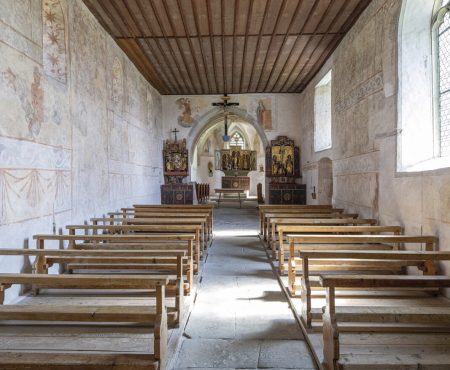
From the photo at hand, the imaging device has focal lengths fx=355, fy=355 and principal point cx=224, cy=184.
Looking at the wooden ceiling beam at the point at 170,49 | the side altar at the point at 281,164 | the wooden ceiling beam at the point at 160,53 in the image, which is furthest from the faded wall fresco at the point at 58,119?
the side altar at the point at 281,164

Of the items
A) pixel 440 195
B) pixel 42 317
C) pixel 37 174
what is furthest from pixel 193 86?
pixel 42 317

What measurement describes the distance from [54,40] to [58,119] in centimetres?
139

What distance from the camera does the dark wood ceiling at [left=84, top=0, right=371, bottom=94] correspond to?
7.47 m

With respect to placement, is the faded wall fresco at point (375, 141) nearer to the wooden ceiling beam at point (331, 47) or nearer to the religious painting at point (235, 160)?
the wooden ceiling beam at point (331, 47)

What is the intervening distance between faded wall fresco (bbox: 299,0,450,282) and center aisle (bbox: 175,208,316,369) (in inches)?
90.9

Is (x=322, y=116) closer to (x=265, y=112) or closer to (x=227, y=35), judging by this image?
(x=265, y=112)

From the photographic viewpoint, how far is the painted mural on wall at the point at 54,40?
5777mm

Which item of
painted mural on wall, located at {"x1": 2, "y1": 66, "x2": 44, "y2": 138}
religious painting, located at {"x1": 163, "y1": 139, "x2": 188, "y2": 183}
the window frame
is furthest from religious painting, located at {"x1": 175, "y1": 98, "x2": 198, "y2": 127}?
the window frame

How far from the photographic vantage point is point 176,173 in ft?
51.1

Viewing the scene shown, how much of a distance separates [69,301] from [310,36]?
8.22m

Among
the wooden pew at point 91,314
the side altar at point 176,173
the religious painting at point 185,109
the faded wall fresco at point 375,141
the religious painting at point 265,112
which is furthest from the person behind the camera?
the religious painting at point 185,109

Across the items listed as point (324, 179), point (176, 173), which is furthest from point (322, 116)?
point (176, 173)

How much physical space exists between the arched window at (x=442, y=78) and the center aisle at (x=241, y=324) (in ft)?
11.3

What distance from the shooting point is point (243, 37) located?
30.1 ft
